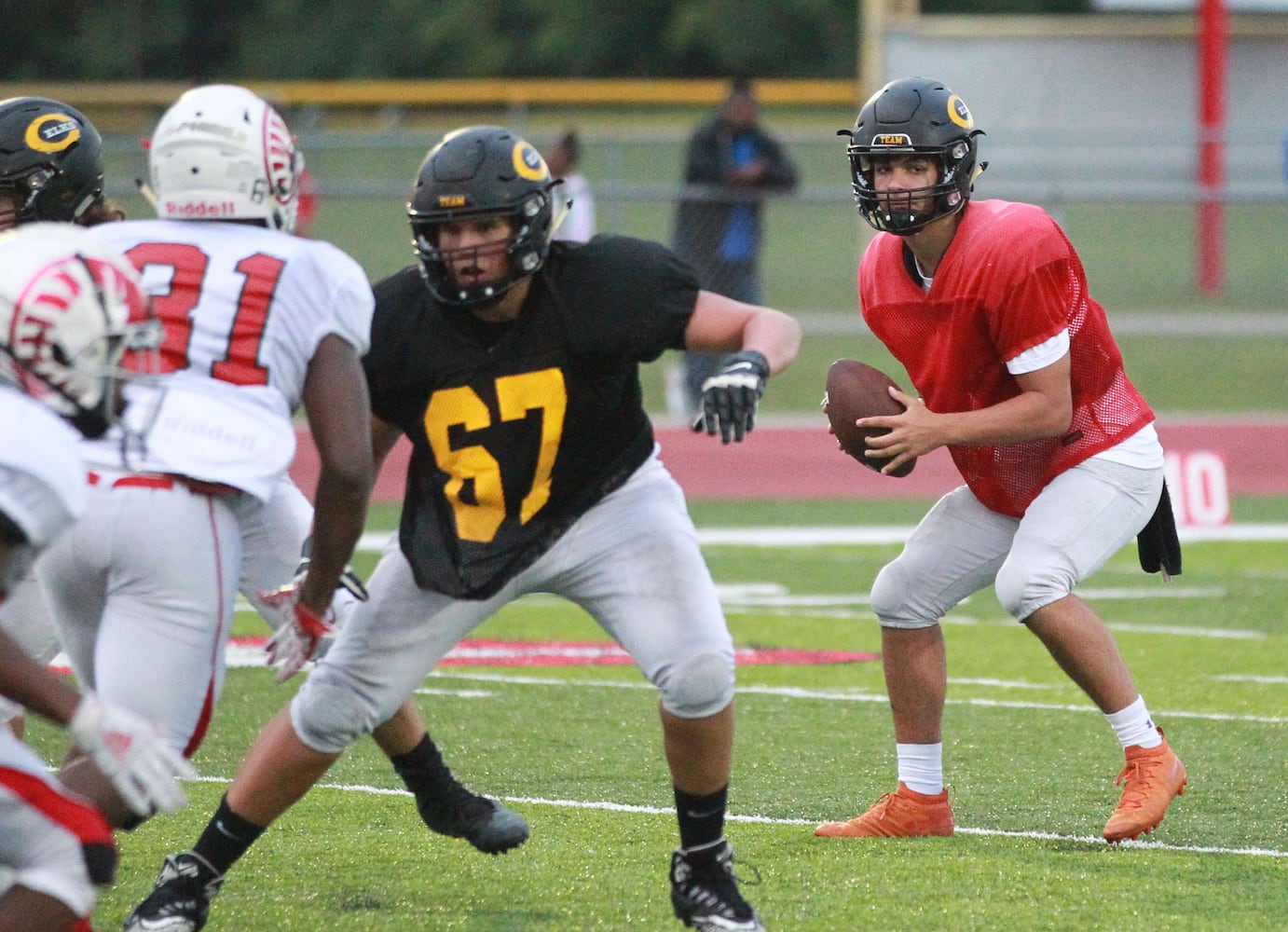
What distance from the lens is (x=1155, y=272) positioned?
1738cm

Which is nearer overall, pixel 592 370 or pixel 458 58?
pixel 592 370

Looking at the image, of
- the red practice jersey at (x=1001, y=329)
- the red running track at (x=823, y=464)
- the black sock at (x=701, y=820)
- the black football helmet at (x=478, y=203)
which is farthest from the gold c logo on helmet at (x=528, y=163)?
the red running track at (x=823, y=464)

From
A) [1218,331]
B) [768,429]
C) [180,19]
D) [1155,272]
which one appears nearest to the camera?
[768,429]

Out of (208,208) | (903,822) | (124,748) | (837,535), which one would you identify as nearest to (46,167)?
(208,208)

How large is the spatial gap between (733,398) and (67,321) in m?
1.20

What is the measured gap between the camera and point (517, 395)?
3750 mm

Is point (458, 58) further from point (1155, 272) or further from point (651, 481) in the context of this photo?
point (651, 481)

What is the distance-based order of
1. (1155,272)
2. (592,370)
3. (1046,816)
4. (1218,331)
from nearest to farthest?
(592,370) < (1046,816) < (1218,331) < (1155,272)

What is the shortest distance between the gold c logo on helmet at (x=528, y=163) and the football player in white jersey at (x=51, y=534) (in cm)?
93

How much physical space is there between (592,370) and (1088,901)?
1.45 m

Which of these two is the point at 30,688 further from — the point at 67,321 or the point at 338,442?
the point at 338,442

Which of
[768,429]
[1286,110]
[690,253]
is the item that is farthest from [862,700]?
[1286,110]

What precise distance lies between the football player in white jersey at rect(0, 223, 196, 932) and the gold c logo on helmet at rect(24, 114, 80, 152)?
1.52 m

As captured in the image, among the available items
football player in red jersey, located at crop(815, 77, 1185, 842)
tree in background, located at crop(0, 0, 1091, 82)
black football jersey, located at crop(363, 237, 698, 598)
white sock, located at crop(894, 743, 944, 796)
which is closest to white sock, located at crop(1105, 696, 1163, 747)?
football player in red jersey, located at crop(815, 77, 1185, 842)
